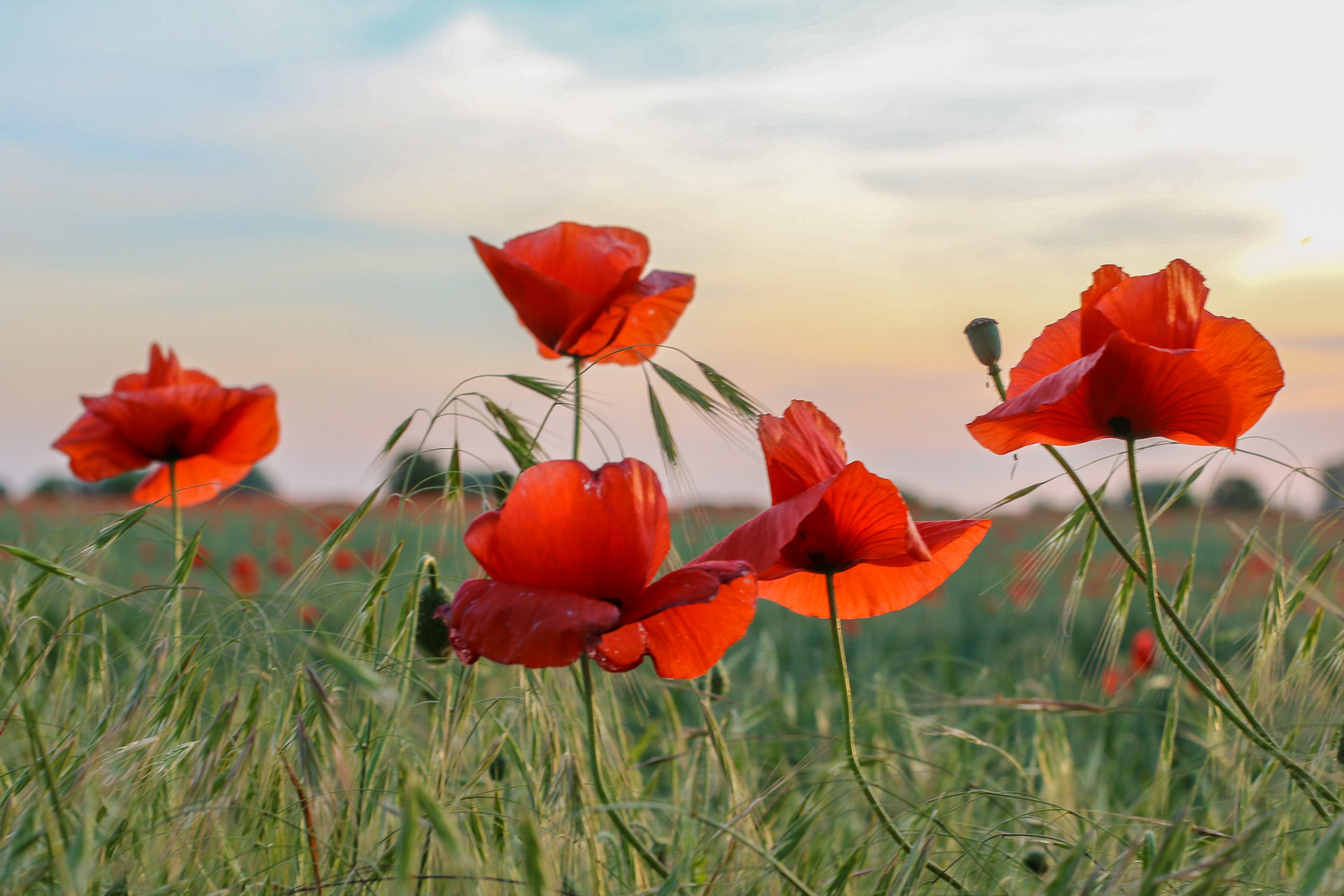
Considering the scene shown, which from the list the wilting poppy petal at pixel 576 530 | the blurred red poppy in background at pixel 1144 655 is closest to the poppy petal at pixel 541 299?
the wilting poppy petal at pixel 576 530

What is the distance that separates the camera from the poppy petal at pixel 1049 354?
1122 mm

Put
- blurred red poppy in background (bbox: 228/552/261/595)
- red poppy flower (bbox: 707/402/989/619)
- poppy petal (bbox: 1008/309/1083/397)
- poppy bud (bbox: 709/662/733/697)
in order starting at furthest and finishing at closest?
1. blurred red poppy in background (bbox: 228/552/261/595)
2. poppy bud (bbox: 709/662/733/697)
3. poppy petal (bbox: 1008/309/1083/397)
4. red poppy flower (bbox: 707/402/989/619)

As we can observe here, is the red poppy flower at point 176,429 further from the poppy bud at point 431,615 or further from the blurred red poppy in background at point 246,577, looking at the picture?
the blurred red poppy in background at point 246,577

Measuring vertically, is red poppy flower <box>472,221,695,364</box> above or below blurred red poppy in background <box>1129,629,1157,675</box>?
above

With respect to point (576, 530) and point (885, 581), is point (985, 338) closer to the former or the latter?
point (885, 581)

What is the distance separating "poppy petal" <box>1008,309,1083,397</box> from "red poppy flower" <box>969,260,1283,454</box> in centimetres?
3

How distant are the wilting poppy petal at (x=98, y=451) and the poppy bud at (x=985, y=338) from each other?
1222mm

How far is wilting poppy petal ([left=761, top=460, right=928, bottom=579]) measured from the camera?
34.2 inches

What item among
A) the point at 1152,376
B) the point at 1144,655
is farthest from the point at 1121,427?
the point at 1144,655

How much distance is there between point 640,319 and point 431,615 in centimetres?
41

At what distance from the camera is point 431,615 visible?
105 cm

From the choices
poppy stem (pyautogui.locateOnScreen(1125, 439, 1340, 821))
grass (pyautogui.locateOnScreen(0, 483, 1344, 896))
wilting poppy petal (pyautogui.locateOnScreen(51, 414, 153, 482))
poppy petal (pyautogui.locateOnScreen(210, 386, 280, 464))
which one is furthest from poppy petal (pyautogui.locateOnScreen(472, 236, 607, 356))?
wilting poppy petal (pyautogui.locateOnScreen(51, 414, 153, 482))

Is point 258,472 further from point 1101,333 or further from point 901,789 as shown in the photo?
point 1101,333

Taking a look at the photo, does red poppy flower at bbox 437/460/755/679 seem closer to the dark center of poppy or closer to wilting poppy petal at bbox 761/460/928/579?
wilting poppy petal at bbox 761/460/928/579
